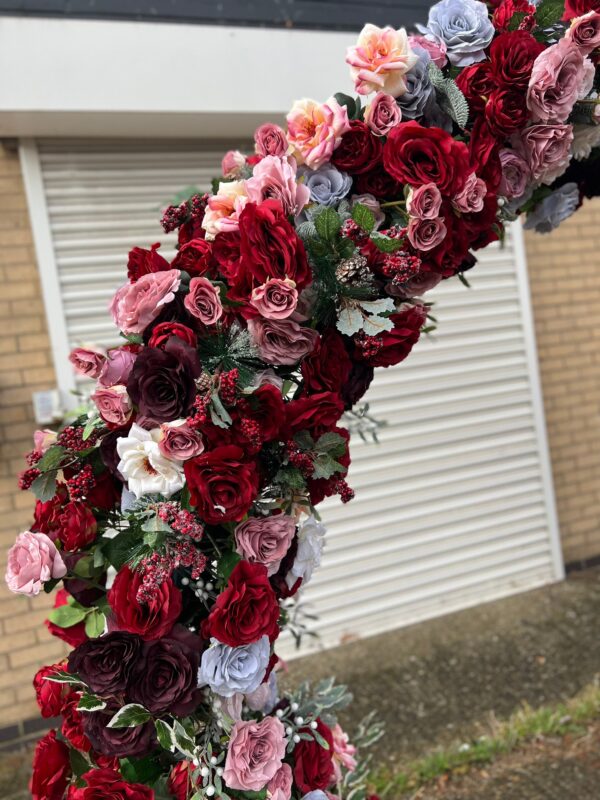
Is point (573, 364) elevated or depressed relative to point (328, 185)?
depressed

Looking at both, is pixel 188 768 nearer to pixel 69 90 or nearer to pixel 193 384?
pixel 193 384

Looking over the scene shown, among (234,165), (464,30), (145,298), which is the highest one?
(464,30)

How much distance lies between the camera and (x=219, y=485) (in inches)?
49.1

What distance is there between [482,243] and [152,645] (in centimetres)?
119

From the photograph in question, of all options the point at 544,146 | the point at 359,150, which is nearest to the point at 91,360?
the point at 359,150

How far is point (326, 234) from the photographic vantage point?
1425 millimetres

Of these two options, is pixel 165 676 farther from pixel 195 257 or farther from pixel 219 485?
pixel 195 257

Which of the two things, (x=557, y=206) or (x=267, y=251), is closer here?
(x=267, y=251)

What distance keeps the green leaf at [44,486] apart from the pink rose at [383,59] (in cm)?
114

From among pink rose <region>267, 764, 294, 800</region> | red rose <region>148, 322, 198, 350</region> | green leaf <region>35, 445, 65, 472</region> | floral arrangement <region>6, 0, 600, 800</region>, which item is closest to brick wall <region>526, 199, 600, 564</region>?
floral arrangement <region>6, 0, 600, 800</region>

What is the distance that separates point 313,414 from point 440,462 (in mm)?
3652

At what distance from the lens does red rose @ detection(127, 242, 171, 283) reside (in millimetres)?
1521

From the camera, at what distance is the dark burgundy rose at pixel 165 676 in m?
1.35

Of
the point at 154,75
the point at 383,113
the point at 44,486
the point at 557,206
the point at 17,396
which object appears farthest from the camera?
the point at 17,396
